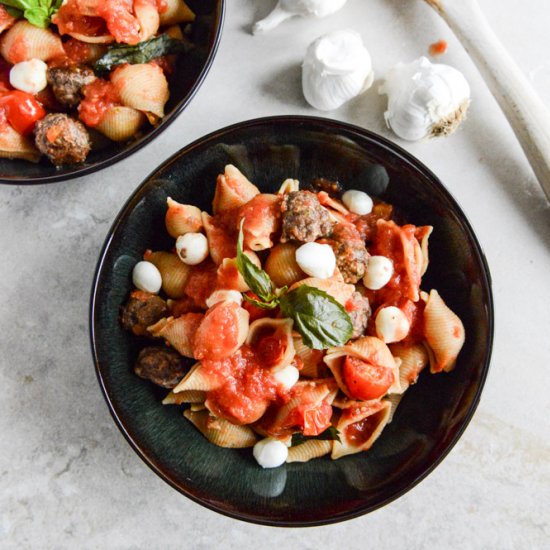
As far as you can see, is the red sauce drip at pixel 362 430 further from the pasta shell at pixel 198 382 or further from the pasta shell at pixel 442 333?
the pasta shell at pixel 198 382

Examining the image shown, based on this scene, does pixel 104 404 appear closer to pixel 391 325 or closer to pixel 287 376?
pixel 287 376

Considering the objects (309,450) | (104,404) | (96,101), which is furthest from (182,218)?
(309,450)

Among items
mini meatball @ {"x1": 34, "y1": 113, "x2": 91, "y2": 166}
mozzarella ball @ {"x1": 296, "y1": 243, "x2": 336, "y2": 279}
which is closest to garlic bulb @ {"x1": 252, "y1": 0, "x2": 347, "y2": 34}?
mini meatball @ {"x1": 34, "y1": 113, "x2": 91, "y2": 166}

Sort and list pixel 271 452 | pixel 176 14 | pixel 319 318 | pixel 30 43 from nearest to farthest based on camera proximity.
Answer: pixel 319 318, pixel 271 452, pixel 30 43, pixel 176 14

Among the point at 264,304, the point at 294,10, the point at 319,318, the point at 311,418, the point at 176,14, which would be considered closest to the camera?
the point at 319,318

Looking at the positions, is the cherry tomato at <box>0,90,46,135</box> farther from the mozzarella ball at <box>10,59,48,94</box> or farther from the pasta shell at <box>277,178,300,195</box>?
the pasta shell at <box>277,178,300,195</box>

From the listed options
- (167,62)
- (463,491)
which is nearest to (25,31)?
(167,62)

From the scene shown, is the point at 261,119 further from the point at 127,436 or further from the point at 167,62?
the point at 127,436
